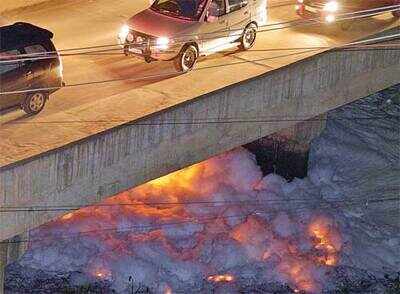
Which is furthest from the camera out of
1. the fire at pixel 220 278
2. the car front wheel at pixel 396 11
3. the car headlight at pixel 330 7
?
the car front wheel at pixel 396 11

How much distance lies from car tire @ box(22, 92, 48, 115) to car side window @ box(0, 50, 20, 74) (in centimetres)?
62

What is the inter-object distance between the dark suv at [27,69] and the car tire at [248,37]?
4.74m

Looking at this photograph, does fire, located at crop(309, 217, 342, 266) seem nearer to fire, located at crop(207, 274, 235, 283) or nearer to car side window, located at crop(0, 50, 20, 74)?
fire, located at crop(207, 274, 235, 283)

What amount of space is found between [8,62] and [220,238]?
7.68 metres

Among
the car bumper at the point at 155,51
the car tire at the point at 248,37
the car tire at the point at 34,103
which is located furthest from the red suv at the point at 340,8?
the car tire at the point at 34,103

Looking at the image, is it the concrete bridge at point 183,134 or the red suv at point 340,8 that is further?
the red suv at point 340,8

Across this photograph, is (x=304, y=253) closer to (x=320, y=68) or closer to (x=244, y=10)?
(x=320, y=68)

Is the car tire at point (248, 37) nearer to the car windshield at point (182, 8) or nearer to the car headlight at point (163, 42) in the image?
the car windshield at point (182, 8)

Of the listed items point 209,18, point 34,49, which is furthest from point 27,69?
point 209,18

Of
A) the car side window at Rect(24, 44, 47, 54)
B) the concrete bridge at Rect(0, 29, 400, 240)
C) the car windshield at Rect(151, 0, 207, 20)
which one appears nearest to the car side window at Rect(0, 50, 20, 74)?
the car side window at Rect(24, 44, 47, 54)

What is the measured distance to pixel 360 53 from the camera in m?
19.4

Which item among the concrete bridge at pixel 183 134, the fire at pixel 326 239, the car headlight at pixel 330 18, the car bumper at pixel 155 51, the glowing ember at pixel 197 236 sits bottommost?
the fire at pixel 326 239

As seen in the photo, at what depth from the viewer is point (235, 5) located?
1870cm

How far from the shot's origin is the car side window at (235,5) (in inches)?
731
